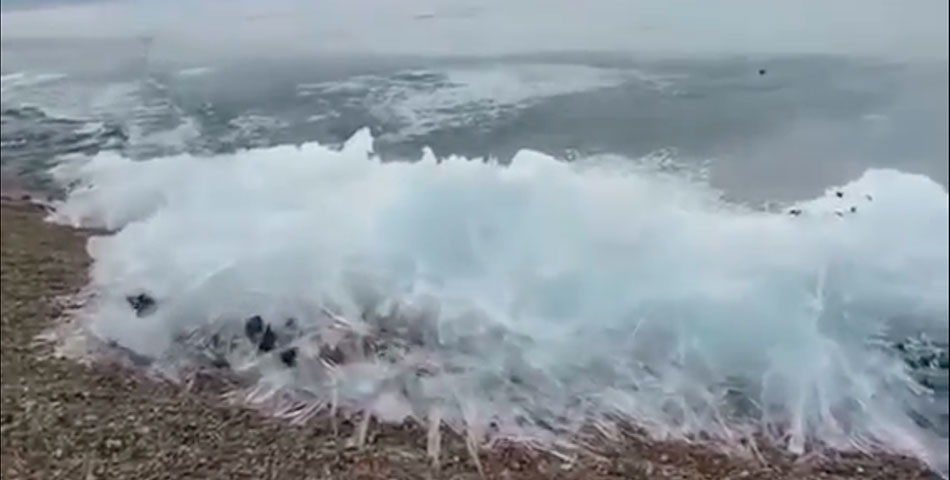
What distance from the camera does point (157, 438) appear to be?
1.07 meters

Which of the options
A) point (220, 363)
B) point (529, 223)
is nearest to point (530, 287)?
point (529, 223)

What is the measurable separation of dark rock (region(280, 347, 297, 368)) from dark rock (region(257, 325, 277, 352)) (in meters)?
0.01

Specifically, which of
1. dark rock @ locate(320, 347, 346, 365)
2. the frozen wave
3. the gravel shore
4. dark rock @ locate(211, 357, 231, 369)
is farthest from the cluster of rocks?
dark rock @ locate(211, 357, 231, 369)

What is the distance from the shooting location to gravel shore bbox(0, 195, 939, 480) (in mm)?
987

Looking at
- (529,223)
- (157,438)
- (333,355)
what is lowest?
(157,438)

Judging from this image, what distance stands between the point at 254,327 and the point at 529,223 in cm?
32

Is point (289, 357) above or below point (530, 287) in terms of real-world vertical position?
below

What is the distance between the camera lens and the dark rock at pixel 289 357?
1.06 m

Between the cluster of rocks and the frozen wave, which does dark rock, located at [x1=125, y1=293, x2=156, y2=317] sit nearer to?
the frozen wave

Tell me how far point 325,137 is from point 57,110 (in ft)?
1.00

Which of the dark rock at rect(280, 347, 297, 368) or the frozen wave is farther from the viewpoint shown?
the dark rock at rect(280, 347, 297, 368)

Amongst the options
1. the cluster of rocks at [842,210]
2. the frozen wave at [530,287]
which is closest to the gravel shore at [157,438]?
the frozen wave at [530,287]

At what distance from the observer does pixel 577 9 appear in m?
0.94

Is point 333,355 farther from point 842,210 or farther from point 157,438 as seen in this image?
point 842,210
